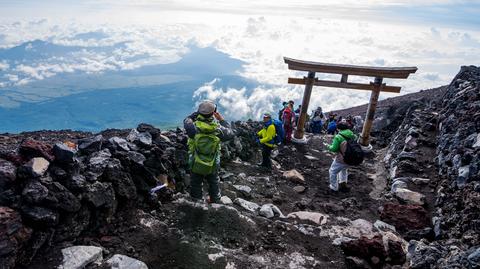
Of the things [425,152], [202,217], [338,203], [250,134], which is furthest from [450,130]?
[202,217]

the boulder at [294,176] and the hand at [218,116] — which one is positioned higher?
the hand at [218,116]

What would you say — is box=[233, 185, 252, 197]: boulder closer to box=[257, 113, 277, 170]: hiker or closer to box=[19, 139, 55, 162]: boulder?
box=[257, 113, 277, 170]: hiker

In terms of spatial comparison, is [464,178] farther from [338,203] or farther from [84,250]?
[84,250]

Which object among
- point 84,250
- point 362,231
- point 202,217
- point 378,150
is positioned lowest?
point 378,150

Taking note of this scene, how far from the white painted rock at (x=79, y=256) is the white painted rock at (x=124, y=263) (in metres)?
0.19

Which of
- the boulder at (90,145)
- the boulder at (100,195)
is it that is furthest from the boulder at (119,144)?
the boulder at (100,195)

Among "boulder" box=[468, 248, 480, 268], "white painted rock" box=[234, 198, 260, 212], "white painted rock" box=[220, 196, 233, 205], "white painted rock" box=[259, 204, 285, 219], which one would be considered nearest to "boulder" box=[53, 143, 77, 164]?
"white painted rock" box=[220, 196, 233, 205]

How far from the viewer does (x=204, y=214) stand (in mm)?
6008

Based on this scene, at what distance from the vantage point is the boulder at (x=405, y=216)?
23.2 ft

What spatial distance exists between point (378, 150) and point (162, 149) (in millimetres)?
12357

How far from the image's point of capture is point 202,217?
592 centimetres

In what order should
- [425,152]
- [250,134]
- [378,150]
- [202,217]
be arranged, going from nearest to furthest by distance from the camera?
[202,217]
[425,152]
[250,134]
[378,150]

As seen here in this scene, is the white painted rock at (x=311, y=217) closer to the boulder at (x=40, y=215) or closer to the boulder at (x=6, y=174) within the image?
the boulder at (x=40, y=215)

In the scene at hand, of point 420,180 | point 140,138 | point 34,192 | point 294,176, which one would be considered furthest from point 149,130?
point 420,180
